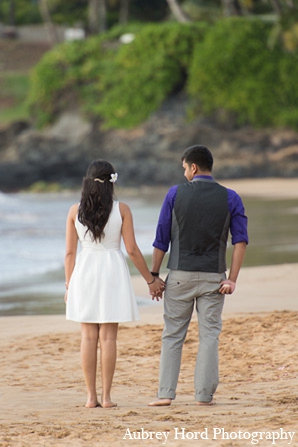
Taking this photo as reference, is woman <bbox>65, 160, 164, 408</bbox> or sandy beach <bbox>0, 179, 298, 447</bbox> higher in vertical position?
woman <bbox>65, 160, 164, 408</bbox>

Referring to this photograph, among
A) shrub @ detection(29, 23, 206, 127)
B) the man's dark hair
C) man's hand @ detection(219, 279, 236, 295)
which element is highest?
shrub @ detection(29, 23, 206, 127)

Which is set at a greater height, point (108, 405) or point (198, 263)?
point (198, 263)

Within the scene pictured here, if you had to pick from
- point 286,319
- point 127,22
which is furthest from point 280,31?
point 286,319

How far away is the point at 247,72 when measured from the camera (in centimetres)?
3306

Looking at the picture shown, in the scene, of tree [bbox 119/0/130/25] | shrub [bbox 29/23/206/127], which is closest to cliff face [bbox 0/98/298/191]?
shrub [bbox 29/23/206/127]

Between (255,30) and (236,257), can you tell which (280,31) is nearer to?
(255,30)

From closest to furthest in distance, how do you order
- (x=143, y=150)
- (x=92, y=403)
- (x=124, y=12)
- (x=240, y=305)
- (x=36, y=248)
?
(x=92, y=403)
(x=240, y=305)
(x=36, y=248)
(x=143, y=150)
(x=124, y=12)

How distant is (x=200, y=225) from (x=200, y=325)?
593 mm

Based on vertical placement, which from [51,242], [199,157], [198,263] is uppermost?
[199,157]

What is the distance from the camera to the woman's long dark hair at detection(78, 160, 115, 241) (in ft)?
15.6

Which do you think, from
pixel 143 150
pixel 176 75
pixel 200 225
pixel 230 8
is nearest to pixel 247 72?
pixel 176 75

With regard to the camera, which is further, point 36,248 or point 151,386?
point 36,248

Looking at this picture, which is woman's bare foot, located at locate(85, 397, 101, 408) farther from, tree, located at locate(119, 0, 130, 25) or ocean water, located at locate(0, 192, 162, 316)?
tree, located at locate(119, 0, 130, 25)

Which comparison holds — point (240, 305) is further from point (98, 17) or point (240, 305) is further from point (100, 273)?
point (98, 17)
